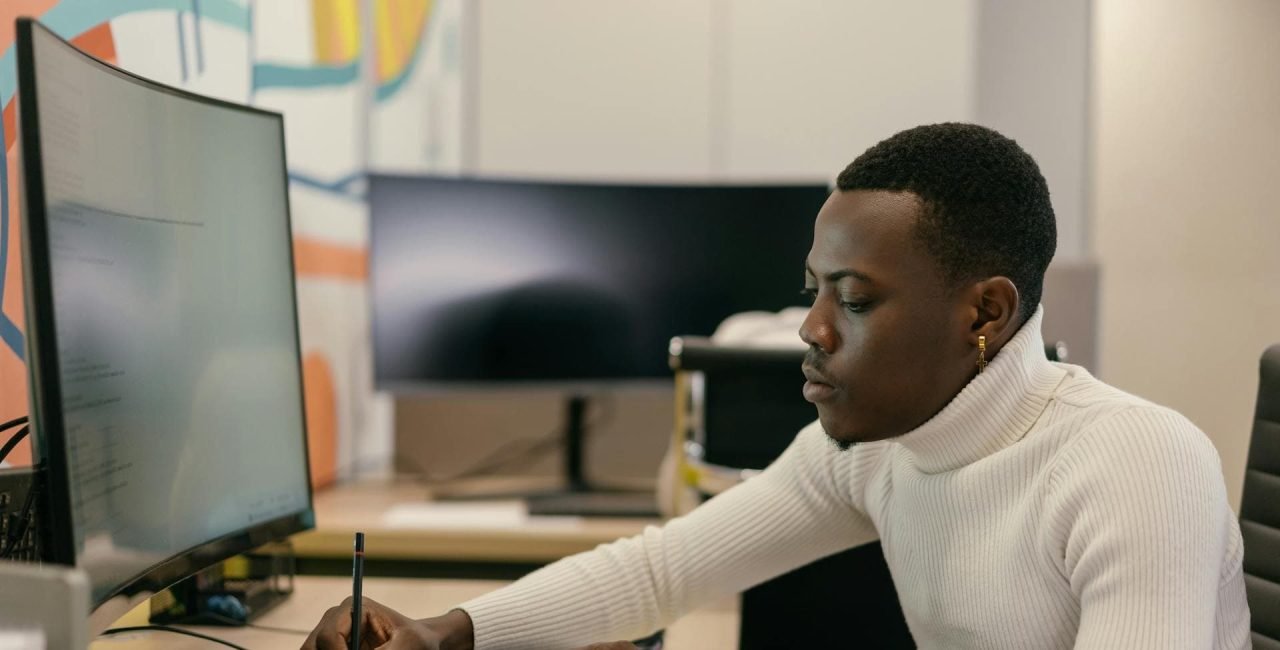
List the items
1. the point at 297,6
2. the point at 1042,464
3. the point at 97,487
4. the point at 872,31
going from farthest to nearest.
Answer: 1. the point at 872,31
2. the point at 297,6
3. the point at 1042,464
4. the point at 97,487

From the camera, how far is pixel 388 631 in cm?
110

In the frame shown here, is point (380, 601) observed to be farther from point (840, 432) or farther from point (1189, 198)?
point (1189, 198)

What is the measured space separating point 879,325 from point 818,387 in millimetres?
87

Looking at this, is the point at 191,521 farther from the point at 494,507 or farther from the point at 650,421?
the point at 650,421

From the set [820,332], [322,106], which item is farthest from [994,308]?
[322,106]

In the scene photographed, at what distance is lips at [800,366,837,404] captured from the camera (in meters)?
1.07

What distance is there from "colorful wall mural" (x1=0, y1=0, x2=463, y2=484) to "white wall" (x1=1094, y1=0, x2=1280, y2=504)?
1477mm

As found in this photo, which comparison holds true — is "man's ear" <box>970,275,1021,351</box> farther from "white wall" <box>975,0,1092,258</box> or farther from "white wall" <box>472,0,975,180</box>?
"white wall" <box>975,0,1092,258</box>

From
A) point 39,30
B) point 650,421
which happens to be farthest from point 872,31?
point 39,30

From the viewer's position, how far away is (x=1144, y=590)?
2.89 ft

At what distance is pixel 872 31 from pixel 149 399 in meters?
2.23

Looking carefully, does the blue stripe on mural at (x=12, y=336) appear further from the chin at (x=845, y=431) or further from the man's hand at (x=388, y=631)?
the chin at (x=845, y=431)

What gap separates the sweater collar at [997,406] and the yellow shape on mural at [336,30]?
1546 millimetres

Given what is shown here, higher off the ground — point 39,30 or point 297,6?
point 297,6
